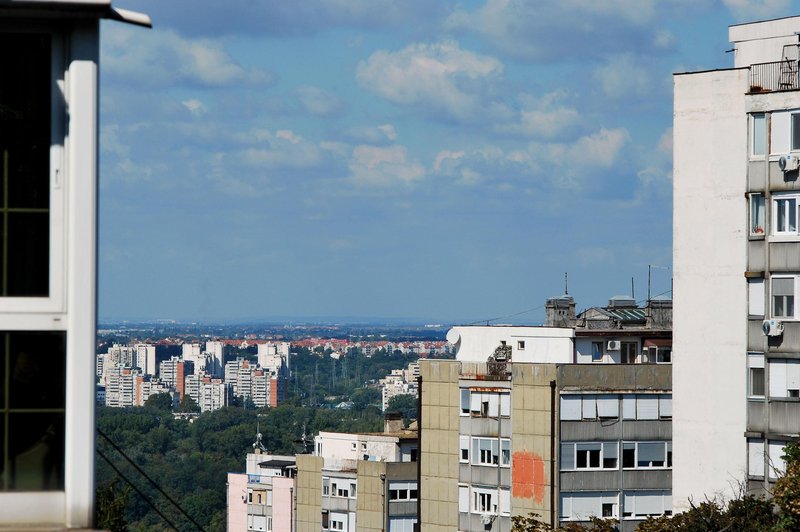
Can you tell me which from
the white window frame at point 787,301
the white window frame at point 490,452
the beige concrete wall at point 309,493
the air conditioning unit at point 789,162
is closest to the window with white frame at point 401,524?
the beige concrete wall at point 309,493

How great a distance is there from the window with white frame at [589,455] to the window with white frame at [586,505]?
0.80m

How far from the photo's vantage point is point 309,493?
268 ft

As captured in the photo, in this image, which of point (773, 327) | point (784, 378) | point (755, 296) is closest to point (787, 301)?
point (773, 327)

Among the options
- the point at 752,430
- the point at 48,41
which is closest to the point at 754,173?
the point at 752,430

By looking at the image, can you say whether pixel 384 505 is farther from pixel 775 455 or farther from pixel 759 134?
pixel 759 134

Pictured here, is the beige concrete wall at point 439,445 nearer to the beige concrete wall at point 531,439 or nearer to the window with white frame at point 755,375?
the beige concrete wall at point 531,439

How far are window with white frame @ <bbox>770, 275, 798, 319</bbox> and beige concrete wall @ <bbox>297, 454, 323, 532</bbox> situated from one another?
4611 centimetres

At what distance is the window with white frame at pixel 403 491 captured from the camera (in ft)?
238

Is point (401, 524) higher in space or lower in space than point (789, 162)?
lower

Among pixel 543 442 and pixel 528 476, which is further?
pixel 528 476

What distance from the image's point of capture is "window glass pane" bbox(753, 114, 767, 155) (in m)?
36.8

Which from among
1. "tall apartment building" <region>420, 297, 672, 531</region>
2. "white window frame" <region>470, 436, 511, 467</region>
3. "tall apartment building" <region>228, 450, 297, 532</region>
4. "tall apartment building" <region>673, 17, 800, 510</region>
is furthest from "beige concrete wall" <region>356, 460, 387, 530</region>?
"tall apartment building" <region>673, 17, 800, 510</region>

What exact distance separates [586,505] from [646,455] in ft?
8.40

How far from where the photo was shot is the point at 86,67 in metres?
6.06
